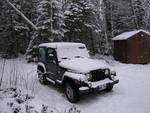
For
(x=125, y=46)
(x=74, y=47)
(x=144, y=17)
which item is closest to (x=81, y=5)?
(x=125, y=46)

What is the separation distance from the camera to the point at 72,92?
7406 millimetres

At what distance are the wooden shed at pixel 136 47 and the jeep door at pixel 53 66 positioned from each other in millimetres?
9684

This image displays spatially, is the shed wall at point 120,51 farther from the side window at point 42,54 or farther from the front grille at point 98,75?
the front grille at point 98,75

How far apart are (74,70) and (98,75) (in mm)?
850

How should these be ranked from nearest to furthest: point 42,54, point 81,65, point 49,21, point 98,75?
point 98,75, point 81,65, point 42,54, point 49,21

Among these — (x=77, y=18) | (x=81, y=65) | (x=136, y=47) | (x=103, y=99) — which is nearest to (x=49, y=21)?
(x=77, y=18)

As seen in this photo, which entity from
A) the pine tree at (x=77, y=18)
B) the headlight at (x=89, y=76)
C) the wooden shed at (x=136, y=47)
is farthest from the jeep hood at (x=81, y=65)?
the pine tree at (x=77, y=18)

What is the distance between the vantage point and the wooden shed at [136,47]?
17.4 metres

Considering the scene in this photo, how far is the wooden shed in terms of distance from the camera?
57.2 feet

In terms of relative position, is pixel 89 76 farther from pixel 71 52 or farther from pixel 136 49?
pixel 136 49

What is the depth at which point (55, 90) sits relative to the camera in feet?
29.9

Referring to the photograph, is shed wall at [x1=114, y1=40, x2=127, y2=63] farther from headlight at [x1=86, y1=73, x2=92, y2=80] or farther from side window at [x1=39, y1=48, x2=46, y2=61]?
headlight at [x1=86, y1=73, x2=92, y2=80]

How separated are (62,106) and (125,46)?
38.6 feet

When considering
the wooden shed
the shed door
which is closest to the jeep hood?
the wooden shed
